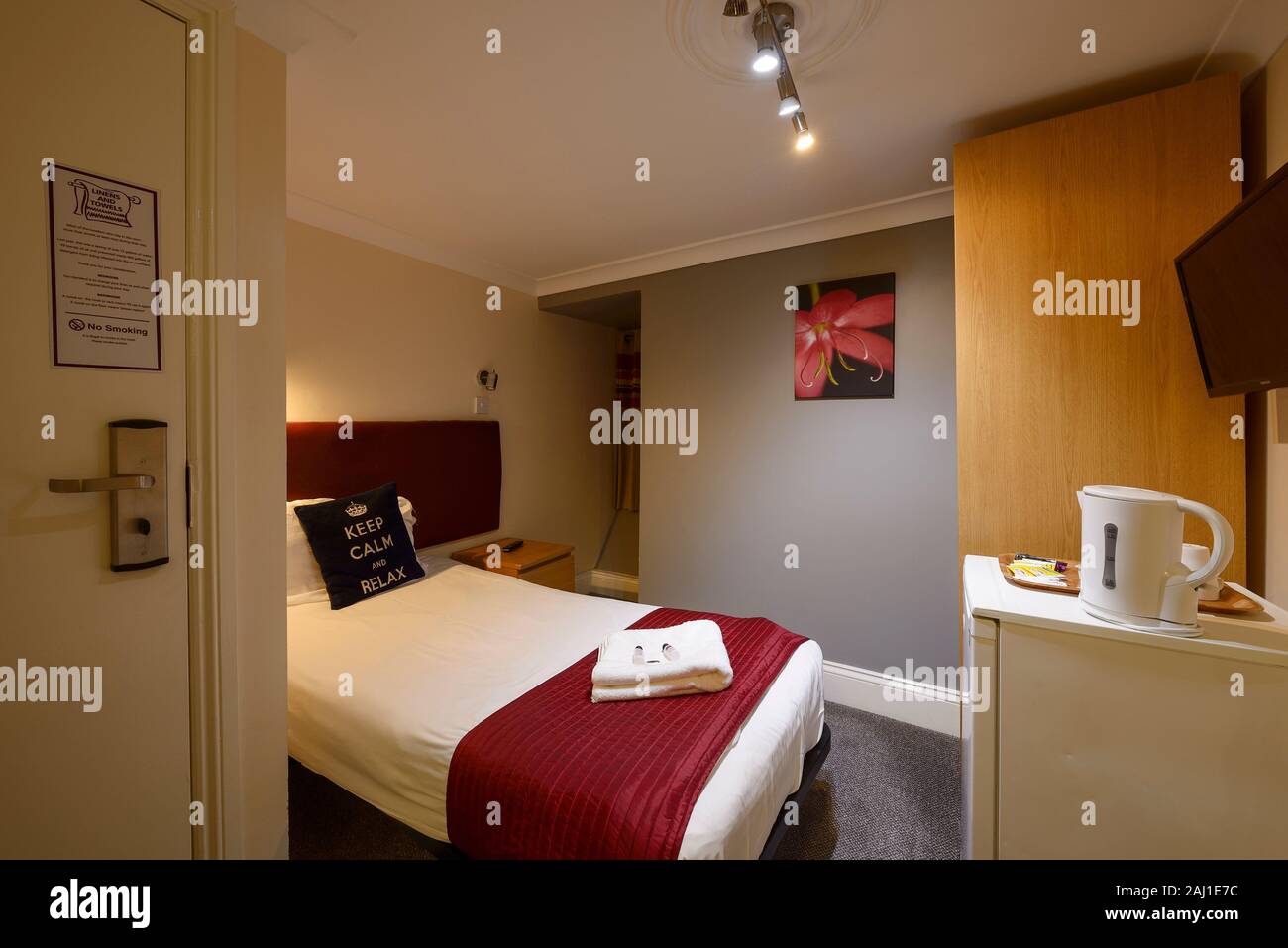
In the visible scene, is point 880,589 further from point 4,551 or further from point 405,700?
point 4,551

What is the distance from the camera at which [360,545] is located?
2.59m

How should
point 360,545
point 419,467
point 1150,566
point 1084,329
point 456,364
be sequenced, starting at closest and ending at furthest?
point 1150,566
point 1084,329
point 360,545
point 419,467
point 456,364

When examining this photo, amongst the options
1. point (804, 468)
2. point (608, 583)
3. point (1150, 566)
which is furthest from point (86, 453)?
point (608, 583)

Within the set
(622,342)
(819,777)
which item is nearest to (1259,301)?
(819,777)

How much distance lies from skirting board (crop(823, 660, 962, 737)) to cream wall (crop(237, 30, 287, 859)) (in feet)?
8.35

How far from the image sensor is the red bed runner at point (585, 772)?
119 cm

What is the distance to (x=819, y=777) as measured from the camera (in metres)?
2.23

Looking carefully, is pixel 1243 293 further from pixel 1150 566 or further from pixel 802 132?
pixel 802 132

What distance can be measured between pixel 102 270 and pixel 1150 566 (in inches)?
88.9

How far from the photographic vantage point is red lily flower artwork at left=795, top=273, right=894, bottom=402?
268 cm

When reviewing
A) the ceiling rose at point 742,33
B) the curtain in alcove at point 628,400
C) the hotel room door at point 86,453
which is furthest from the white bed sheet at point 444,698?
the curtain in alcove at point 628,400

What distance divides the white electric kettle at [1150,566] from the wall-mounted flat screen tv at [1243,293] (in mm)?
402

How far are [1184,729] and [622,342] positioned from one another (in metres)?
4.60

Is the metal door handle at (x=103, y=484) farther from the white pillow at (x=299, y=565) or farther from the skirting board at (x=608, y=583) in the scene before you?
the skirting board at (x=608, y=583)
